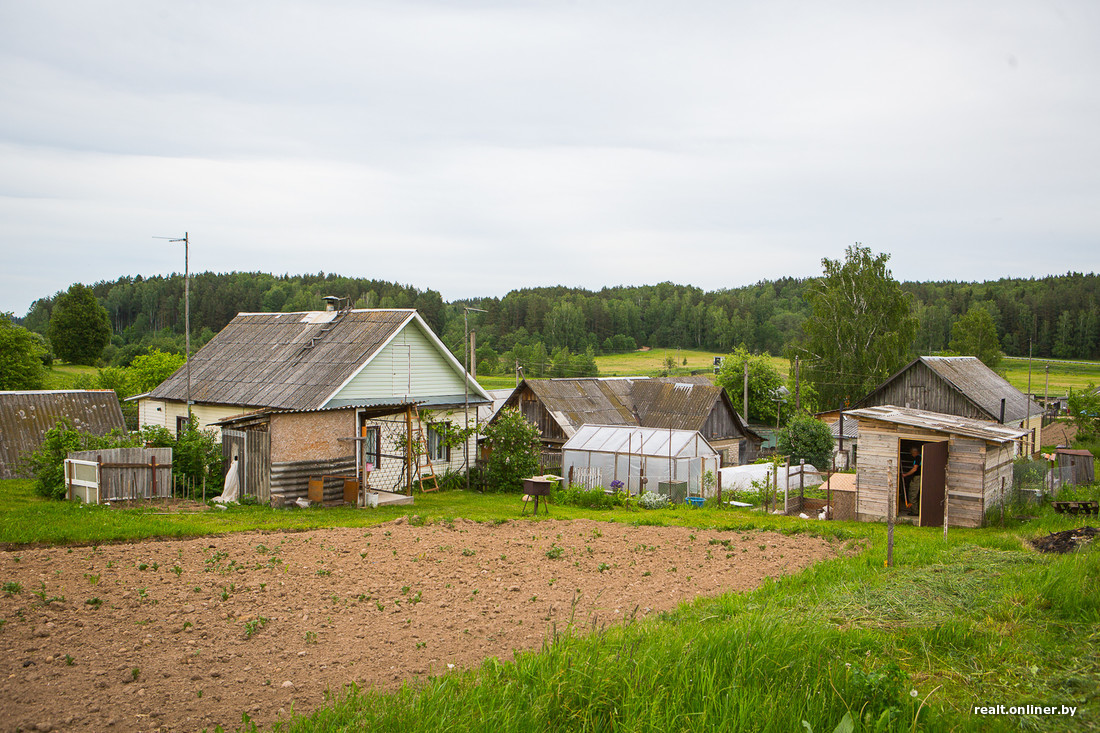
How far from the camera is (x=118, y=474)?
54.0 feet

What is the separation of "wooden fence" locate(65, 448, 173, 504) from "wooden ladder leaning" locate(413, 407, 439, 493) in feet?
22.9

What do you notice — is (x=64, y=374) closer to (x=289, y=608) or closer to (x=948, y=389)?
(x=289, y=608)

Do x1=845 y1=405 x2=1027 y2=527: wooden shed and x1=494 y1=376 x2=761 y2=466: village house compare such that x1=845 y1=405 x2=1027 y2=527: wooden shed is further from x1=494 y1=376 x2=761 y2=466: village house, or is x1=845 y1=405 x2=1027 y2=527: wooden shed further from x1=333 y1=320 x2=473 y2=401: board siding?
x1=333 y1=320 x2=473 y2=401: board siding

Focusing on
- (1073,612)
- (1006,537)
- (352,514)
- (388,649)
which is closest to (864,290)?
(1006,537)

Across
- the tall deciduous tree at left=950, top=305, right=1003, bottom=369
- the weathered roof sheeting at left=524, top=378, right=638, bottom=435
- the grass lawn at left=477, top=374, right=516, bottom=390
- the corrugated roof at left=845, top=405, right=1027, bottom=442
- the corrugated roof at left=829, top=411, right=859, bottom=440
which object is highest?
the tall deciduous tree at left=950, top=305, right=1003, bottom=369

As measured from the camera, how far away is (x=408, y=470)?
2133cm

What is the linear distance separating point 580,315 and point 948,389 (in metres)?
77.0

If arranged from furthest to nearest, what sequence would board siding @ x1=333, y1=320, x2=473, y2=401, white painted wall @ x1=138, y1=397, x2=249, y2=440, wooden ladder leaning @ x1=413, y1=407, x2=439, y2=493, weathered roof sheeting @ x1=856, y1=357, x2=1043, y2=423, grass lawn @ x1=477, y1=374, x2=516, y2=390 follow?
grass lawn @ x1=477, y1=374, x2=516, y2=390, weathered roof sheeting @ x1=856, y1=357, x2=1043, y2=423, wooden ladder leaning @ x1=413, y1=407, x2=439, y2=493, white painted wall @ x1=138, y1=397, x2=249, y2=440, board siding @ x1=333, y1=320, x2=473, y2=401

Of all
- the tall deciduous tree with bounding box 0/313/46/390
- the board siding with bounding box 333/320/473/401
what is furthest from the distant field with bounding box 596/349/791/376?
the board siding with bounding box 333/320/473/401

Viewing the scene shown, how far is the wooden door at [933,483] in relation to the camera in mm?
17578

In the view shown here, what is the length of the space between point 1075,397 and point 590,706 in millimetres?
43015

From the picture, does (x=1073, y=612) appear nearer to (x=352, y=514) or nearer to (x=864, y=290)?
(x=352, y=514)

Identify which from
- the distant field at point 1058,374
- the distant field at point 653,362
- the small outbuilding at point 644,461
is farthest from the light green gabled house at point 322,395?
the distant field at point 1058,374

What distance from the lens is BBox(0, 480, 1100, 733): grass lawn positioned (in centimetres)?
502
